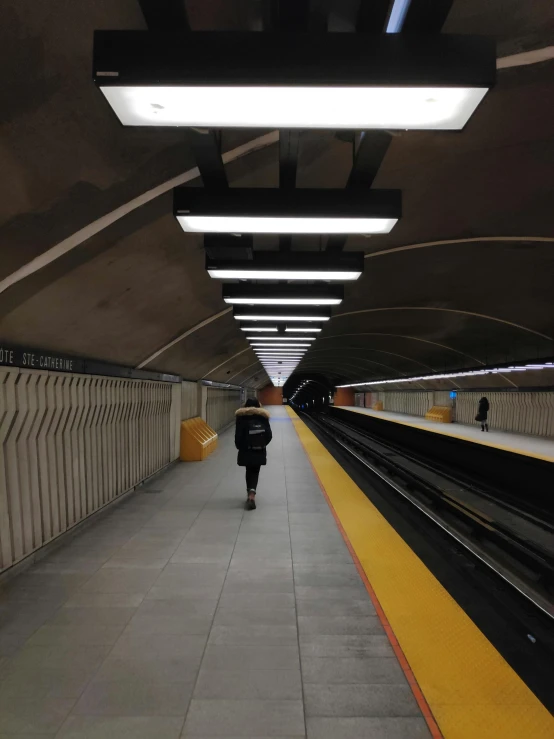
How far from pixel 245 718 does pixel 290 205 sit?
2.97 m

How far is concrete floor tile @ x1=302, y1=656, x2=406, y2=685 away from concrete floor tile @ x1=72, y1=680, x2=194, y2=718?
2.54 ft

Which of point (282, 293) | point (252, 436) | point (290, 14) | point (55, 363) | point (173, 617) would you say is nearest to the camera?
point (290, 14)

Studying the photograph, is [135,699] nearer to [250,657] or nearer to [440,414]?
[250,657]

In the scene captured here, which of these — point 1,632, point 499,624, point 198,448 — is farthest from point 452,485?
point 1,632

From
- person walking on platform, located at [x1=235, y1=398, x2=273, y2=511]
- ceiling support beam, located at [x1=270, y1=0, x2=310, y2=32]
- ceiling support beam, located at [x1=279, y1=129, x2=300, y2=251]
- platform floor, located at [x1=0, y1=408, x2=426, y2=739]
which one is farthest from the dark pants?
ceiling support beam, located at [x1=270, y1=0, x2=310, y2=32]

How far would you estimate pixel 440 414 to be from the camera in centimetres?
2406

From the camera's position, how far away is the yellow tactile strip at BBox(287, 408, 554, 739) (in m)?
2.56

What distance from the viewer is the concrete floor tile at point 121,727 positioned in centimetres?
249

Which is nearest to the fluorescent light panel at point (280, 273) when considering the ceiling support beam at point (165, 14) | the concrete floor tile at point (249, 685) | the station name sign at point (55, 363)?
the station name sign at point (55, 363)

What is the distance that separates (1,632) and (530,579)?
5.73 m

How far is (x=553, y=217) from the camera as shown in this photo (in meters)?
4.75

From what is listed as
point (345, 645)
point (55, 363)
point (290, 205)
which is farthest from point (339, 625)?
point (55, 363)

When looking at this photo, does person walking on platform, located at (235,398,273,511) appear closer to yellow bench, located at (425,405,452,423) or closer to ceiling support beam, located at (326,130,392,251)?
ceiling support beam, located at (326,130,392,251)

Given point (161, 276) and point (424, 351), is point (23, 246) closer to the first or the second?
point (161, 276)
